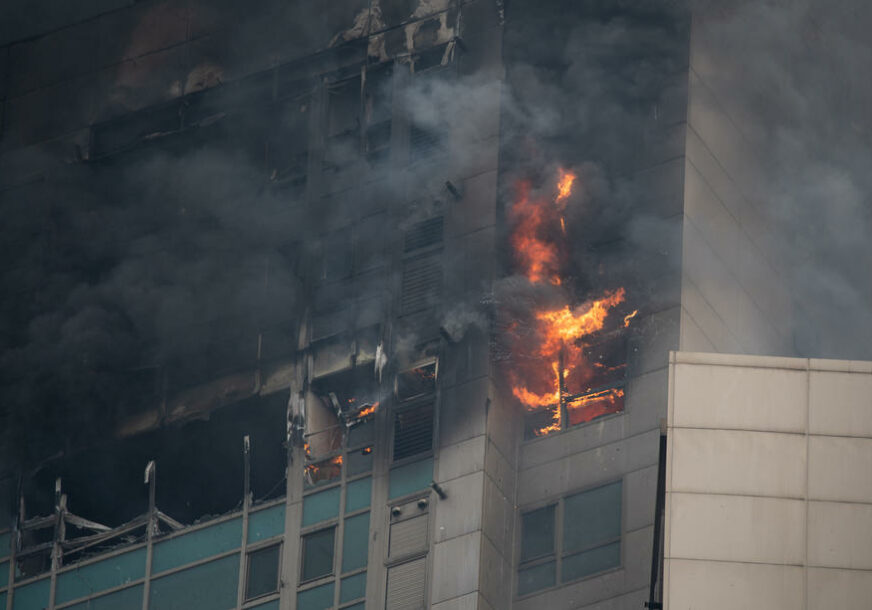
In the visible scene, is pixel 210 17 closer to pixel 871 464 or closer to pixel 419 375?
pixel 419 375

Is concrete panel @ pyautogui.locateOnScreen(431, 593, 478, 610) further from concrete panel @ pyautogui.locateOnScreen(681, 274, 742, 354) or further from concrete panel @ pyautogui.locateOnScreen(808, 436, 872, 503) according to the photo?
concrete panel @ pyautogui.locateOnScreen(808, 436, 872, 503)

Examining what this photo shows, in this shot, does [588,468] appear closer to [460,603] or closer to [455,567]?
[455,567]

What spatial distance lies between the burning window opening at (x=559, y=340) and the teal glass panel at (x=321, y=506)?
572 cm

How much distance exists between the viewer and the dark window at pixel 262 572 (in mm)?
55594

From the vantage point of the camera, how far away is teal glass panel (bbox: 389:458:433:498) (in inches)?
2096

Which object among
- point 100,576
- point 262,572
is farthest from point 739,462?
point 100,576

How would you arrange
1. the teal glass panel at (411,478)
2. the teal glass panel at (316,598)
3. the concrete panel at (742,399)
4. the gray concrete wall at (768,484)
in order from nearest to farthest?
1. the gray concrete wall at (768,484)
2. the concrete panel at (742,399)
3. the teal glass panel at (411,478)
4. the teal glass panel at (316,598)

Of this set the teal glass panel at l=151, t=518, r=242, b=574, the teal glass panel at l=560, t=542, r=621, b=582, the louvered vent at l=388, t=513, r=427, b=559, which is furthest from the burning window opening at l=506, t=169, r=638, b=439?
the teal glass panel at l=151, t=518, r=242, b=574

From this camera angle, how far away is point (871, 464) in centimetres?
3450

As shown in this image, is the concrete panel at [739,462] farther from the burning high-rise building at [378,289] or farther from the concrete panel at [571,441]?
the concrete panel at [571,441]

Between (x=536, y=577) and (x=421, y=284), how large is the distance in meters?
9.34

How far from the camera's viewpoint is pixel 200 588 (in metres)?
56.8

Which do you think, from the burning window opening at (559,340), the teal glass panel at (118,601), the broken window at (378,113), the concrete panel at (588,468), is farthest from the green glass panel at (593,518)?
the teal glass panel at (118,601)

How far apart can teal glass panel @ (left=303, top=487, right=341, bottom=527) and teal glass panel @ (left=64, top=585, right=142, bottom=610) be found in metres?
6.16
